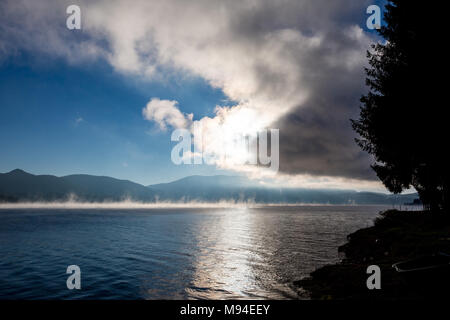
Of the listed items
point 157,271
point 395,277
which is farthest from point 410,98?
point 157,271

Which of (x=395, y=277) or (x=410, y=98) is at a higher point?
(x=410, y=98)

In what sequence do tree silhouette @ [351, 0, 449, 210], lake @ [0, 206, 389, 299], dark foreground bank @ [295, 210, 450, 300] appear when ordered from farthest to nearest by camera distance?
tree silhouette @ [351, 0, 449, 210] < lake @ [0, 206, 389, 299] < dark foreground bank @ [295, 210, 450, 300]

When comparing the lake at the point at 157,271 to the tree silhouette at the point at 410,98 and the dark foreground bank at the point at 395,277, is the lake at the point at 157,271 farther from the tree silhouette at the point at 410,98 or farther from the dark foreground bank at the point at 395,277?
the tree silhouette at the point at 410,98

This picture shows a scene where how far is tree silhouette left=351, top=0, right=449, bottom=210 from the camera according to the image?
67.7ft

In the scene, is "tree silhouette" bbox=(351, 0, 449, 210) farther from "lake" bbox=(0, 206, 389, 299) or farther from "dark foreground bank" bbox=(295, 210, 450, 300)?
"lake" bbox=(0, 206, 389, 299)

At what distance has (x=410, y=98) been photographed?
70.5ft

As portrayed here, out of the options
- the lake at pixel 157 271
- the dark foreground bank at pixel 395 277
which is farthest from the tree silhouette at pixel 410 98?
the lake at pixel 157 271

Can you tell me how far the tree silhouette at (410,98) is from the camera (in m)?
20.6

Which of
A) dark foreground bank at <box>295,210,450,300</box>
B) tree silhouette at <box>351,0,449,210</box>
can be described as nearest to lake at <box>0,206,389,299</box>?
dark foreground bank at <box>295,210,450,300</box>

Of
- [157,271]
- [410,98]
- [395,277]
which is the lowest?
[157,271]

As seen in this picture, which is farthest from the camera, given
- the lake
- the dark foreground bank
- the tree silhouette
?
the tree silhouette

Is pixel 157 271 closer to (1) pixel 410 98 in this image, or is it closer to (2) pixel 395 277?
(2) pixel 395 277

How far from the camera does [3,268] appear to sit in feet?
81.4
